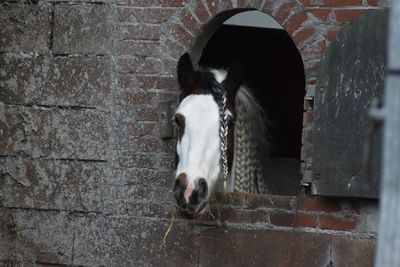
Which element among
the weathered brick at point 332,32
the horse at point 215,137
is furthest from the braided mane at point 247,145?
the weathered brick at point 332,32

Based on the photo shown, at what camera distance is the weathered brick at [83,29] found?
5.34 meters

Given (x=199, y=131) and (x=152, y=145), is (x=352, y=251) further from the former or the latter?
(x=152, y=145)

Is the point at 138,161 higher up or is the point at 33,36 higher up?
the point at 33,36

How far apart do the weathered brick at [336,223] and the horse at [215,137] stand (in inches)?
21.0

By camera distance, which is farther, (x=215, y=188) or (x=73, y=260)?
(x=73, y=260)

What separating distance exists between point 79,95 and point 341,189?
1768mm

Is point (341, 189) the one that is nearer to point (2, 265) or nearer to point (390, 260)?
point (2, 265)

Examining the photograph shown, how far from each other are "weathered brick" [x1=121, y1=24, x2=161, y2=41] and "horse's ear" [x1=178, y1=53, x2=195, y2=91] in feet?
1.39

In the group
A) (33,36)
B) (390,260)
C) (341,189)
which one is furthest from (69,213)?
(390,260)

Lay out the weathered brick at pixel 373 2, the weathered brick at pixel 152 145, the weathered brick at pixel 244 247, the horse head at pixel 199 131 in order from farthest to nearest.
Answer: the weathered brick at pixel 152 145, the weathered brick at pixel 244 247, the weathered brick at pixel 373 2, the horse head at pixel 199 131

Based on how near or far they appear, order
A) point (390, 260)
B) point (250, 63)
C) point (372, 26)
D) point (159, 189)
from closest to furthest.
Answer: point (390, 260) → point (372, 26) → point (159, 189) → point (250, 63)

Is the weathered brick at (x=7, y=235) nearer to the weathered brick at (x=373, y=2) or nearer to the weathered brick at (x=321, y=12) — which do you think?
the weathered brick at (x=321, y=12)

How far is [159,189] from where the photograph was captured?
5.24 metres

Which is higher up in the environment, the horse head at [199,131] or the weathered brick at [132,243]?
the horse head at [199,131]
